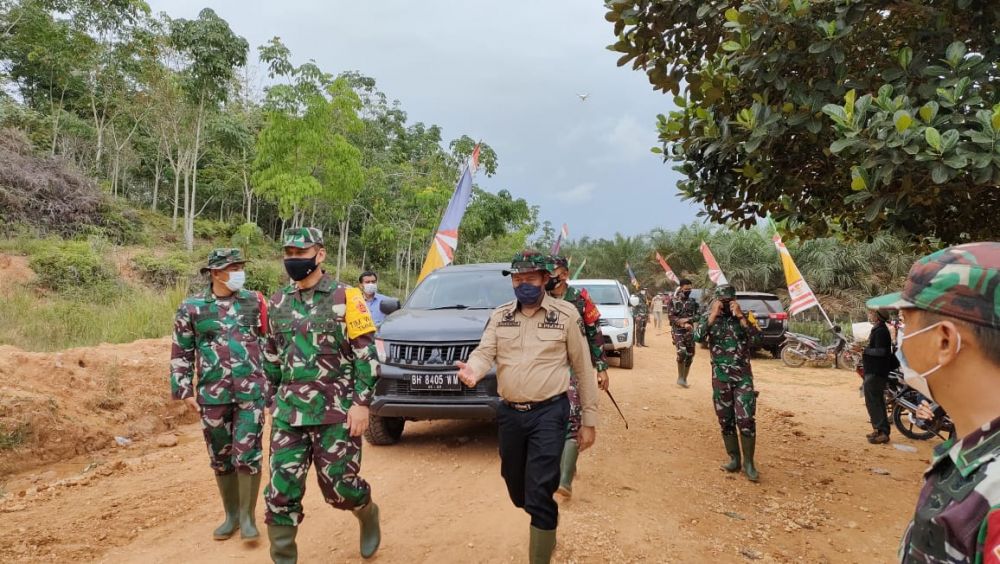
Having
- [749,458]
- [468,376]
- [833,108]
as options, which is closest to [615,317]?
[749,458]

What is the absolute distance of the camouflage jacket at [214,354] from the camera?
3854 mm

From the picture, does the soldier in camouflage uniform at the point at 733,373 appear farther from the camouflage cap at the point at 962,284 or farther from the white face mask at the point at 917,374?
the camouflage cap at the point at 962,284

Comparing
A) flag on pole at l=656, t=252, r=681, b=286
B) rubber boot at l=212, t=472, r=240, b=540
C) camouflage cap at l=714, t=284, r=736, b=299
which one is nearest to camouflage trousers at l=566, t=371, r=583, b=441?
camouflage cap at l=714, t=284, r=736, b=299

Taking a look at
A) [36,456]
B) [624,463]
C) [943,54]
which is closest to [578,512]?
[624,463]

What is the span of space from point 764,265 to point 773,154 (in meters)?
22.5

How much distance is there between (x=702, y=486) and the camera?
17.0 ft

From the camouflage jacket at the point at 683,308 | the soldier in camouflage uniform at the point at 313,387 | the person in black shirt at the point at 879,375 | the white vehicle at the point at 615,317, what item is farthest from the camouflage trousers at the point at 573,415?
the white vehicle at the point at 615,317

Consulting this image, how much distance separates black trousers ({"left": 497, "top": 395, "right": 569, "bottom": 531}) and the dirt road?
0.63m

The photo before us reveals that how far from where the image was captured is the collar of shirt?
112 cm

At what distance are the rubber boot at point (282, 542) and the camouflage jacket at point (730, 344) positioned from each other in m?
4.01

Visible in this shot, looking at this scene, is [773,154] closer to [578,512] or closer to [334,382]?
[578,512]

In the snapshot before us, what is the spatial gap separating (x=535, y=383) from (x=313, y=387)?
1209 mm

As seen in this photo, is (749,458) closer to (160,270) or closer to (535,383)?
(535,383)

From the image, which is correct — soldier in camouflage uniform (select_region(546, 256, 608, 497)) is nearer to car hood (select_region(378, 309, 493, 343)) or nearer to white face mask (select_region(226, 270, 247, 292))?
car hood (select_region(378, 309, 493, 343))
